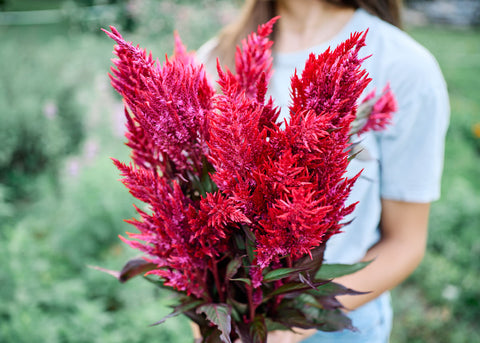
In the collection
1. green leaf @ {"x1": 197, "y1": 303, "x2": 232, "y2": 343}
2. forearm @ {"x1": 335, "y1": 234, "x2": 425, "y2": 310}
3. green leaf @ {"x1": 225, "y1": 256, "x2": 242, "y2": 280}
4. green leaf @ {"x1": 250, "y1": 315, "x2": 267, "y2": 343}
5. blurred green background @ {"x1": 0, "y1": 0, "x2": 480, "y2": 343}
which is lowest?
blurred green background @ {"x1": 0, "y1": 0, "x2": 480, "y2": 343}

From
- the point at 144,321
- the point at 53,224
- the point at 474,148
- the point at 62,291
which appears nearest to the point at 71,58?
the point at 53,224

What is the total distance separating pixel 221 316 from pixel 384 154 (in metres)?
0.86

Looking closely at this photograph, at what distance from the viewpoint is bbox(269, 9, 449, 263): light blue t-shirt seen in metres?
1.27

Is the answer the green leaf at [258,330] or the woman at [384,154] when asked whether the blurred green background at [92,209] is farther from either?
the woman at [384,154]

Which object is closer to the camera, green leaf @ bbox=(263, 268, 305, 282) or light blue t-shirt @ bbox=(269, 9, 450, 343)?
green leaf @ bbox=(263, 268, 305, 282)

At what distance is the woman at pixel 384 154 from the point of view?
1.27 m

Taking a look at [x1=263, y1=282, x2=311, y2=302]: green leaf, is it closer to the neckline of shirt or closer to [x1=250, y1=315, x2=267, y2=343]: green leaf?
[x1=250, y1=315, x2=267, y2=343]: green leaf

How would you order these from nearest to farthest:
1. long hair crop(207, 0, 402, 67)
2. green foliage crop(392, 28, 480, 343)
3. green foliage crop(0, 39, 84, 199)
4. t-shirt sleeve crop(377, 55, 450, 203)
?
t-shirt sleeve crop(377, 55, 450, 203), long hair crop(207, 0, 402, 67), green foliage crop(392, 28, 480, 343), green foliage crop(0, 39, 84, 199)

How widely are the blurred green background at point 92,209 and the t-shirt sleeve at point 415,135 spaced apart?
2.84 ft

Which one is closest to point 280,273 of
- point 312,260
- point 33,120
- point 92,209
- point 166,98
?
point 312,260

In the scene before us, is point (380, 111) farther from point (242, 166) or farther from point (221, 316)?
point (221, 316)

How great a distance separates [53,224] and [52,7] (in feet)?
26.5

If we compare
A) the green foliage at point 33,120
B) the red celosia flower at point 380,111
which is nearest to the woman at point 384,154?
the red celosia flower at point 380,111

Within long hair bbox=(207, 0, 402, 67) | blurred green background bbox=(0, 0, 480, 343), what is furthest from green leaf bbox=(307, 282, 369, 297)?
long hair bbox=(207, 0, 402, 67)
